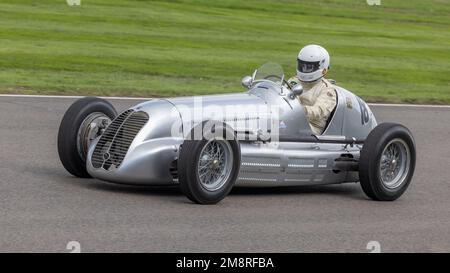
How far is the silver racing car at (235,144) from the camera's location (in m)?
8.88

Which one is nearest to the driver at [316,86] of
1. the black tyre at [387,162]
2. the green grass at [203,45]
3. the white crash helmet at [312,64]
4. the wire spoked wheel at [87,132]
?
the white crash helmet at [312,64]

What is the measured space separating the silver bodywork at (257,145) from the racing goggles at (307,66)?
0.36 m

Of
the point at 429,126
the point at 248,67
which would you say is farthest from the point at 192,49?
the point at 429,126

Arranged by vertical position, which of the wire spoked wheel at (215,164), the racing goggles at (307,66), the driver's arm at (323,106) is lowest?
the wire spoked wheel at (215,164)

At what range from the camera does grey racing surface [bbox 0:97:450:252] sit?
7.43 meters

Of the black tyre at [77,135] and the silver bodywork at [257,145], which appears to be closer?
the silver bodywork at [257,145]

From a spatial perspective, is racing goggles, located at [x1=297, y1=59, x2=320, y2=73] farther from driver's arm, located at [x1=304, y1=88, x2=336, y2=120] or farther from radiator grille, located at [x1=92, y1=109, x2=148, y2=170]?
radiator grille, located at [x1=92, y1=109, x2=148, y2=170]

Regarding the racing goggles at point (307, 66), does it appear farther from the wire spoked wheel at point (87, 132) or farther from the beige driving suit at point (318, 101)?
the wire spoked wheel at point (87, 132)

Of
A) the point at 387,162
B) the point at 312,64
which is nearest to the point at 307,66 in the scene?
the point at 312,64

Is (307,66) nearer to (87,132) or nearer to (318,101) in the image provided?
(318,101)

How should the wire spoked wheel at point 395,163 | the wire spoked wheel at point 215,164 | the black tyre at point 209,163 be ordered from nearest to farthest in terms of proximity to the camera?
the black tyre at point 209,163 → the wire spoked wheel at point 215,164 → the wire spoked wheel at point 395,163

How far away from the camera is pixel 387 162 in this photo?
9773 millimetres

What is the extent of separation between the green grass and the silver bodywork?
6.63 meters
